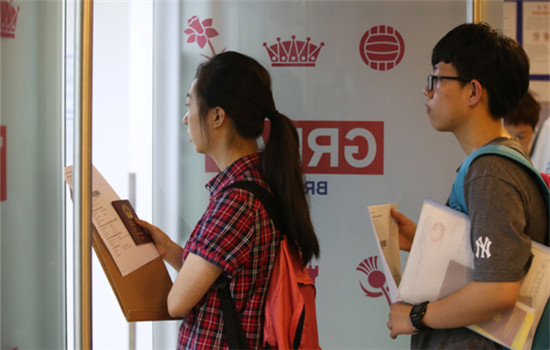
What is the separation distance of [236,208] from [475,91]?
680 millimetres

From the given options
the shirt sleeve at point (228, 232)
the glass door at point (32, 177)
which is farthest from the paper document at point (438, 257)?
the glass door at point (32, 177)

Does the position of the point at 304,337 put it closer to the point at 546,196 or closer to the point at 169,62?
the point at 546,196

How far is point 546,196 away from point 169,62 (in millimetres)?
1507

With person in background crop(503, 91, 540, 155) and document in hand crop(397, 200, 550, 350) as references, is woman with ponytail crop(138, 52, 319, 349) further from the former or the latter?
person in background crop(503, 91, 540, 155)

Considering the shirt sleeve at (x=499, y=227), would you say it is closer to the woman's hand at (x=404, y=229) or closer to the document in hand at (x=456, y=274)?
the document in hand at (x=456, y=274)

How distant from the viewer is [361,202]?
2.30 m

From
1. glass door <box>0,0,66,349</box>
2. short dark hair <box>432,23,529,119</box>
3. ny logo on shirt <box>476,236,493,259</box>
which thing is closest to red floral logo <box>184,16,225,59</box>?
glass door <box>0,0,66,349</box>

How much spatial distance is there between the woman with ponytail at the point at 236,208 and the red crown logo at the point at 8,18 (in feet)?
2.01

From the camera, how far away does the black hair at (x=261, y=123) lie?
152 cm

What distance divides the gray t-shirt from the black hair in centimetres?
42

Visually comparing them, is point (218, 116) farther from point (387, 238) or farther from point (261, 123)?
point (387, 238)

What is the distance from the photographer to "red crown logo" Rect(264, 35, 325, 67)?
7.50 feet

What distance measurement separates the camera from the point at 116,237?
1.63 meters

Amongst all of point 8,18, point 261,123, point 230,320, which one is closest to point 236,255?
point 230,320
